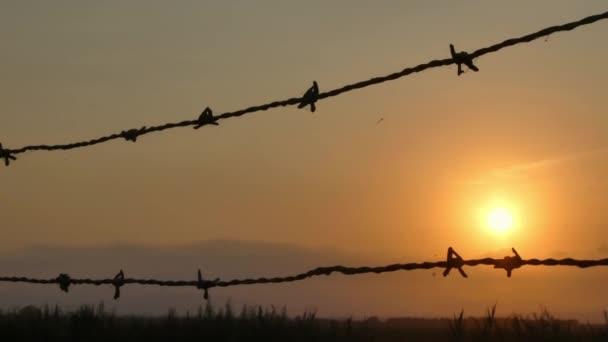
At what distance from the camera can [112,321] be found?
10.4 m

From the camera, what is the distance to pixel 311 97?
5098 millimetres

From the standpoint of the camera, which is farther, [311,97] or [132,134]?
[132,134]

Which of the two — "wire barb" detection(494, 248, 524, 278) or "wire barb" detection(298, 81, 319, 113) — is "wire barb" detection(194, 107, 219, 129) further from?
"wire barb" detection(494, 248, 524, 278)

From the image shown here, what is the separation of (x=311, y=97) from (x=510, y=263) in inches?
53.9

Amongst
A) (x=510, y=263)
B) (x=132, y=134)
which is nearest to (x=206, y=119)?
(x=132, y=134)

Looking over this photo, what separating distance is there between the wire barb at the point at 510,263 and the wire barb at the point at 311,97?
1.29m

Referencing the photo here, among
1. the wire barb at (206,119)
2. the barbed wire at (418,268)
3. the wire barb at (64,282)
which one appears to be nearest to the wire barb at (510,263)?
the barbed wire at (418,268)

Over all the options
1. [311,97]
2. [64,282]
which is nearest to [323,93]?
[311,97]

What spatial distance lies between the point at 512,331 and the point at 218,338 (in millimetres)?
3995

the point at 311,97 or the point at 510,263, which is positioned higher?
the point at 311,97

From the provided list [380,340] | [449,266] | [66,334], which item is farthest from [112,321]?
[449,266]

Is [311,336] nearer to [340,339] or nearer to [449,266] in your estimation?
[340,339]

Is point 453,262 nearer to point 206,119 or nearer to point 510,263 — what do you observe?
point 510,263

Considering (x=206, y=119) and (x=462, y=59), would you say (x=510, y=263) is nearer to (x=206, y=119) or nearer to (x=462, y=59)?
(x=462, y=59)
